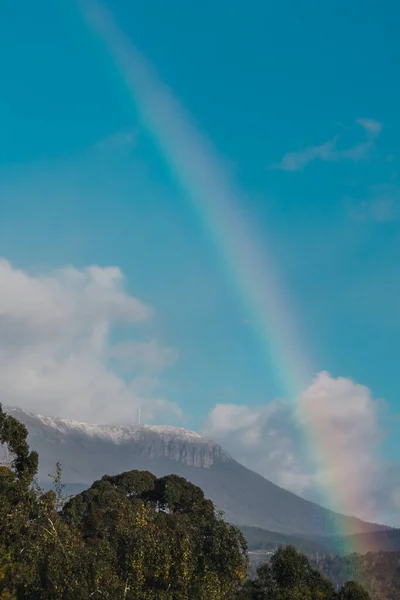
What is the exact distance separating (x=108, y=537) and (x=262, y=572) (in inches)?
1260

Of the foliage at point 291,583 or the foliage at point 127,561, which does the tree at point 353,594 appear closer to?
the foliage at point 291,583

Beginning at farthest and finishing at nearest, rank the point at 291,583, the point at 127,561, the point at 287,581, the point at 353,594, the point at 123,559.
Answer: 1. the point at 287,581
2. the point at 291,583
3. the point at 353,594
4. the point at 123,559
5. the point at 127,561

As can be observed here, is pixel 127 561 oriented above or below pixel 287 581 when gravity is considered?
above

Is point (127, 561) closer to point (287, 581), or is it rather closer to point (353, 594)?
point (287, 581)

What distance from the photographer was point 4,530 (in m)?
49.0

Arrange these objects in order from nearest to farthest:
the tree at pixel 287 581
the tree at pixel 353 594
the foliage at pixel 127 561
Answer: the foliage at pixel 127 561, the tree at pixel 287 581, the tree at pixel 353 594

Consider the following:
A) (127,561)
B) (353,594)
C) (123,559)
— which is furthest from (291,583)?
(127,561)

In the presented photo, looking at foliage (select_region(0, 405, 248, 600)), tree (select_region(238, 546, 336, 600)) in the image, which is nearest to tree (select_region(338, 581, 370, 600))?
tree (select_region(238, 546, 336, 600))

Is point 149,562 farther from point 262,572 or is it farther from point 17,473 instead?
point 17,473

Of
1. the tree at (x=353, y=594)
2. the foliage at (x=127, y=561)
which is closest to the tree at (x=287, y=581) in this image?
the tree at (x=353, y=594)

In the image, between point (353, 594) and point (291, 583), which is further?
point (291, 583)

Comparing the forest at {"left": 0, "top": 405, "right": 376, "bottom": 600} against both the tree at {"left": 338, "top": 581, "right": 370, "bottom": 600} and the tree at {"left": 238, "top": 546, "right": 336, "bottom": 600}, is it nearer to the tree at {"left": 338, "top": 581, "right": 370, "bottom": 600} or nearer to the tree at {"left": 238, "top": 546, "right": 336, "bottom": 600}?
the tree at {"left": 238, "top": 546, "right": 336, "bottom": 600}

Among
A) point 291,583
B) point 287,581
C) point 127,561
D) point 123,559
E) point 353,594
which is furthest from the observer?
point 287,581

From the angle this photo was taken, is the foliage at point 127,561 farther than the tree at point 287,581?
No
